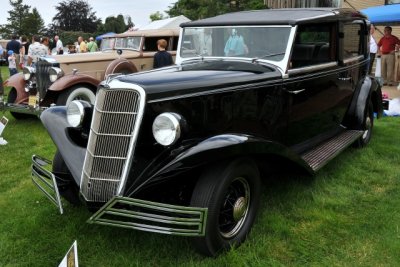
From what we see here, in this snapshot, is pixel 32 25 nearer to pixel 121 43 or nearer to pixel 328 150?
pixel 121 43

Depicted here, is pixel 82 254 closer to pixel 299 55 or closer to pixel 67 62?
pixel 299 55

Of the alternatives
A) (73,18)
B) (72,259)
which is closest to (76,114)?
(72,259)

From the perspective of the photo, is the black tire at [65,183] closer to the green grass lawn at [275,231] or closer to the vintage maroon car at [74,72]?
the green grass lawn at [275,231]

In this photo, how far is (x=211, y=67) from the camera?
3.56 m

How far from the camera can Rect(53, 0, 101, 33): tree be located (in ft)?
181

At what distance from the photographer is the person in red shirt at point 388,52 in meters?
10.7

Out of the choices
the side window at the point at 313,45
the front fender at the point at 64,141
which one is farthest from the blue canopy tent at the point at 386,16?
the front fender at the point at 64,141

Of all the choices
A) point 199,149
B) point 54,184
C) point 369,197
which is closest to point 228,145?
point 199,149

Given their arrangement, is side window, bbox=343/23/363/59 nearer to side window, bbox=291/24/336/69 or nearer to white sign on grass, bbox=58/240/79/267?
side window, bbox=291/24/336/69

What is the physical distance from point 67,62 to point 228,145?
6.01 m

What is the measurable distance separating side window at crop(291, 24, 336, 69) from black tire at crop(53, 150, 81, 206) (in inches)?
88.3

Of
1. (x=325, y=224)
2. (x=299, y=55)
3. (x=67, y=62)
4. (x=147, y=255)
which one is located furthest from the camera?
(x=67, y=62)

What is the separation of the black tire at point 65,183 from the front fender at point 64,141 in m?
0.17

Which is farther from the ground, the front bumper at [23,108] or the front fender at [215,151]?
the front fender at [215,151]
